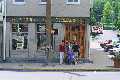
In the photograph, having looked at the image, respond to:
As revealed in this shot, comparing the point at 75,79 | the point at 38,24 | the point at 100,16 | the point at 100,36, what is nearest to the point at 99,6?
the point at 100,16

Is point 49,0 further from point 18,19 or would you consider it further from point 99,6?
point 99,6

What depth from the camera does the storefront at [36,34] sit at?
37625mm

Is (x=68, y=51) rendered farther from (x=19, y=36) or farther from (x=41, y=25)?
(x=19, y=36)

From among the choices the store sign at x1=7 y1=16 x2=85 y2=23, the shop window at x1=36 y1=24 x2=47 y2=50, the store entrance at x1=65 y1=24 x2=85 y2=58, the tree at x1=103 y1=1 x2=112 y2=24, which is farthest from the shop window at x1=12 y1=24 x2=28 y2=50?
the tree at x1=103 y1=1 x2=112 y2=24

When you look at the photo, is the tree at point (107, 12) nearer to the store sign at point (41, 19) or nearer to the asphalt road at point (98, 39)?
the asphalt road at point (98, 39)

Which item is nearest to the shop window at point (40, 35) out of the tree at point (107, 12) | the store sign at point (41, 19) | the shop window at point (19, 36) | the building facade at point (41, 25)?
the building facade at point (41, 25)

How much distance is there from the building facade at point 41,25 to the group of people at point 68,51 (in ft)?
3.42

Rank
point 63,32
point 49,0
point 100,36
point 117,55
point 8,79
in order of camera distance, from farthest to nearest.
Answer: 1. point 100,36
2. point 63,32
3. point 49,0
4. point 117,55
5. point 8,79

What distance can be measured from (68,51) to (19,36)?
188 inches

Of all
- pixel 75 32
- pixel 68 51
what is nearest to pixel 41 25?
pixel 75 32

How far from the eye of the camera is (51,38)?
37.6 meters

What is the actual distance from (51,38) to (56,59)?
1688 millimetres

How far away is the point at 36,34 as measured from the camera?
37.8 m

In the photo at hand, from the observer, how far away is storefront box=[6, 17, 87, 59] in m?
37.6
